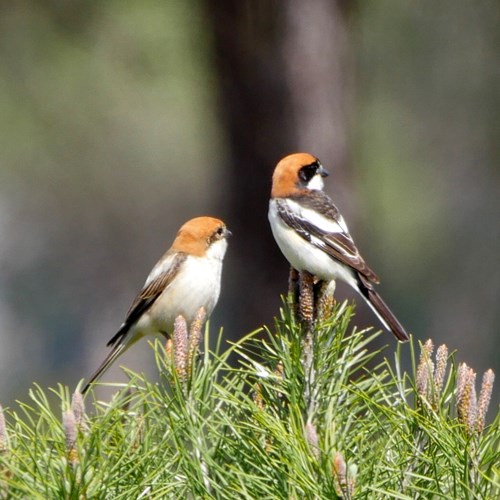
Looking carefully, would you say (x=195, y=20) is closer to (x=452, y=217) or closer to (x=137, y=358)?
(x=452, y=217)

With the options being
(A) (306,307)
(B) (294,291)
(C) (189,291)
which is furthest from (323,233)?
(A) (306,307)

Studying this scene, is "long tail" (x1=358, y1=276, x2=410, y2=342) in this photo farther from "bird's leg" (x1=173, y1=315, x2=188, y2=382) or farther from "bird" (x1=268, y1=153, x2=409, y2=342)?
"bird's leg" (x1=173, y1=315, x2=188, y2=382)

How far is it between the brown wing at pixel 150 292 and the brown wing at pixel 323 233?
486 mm

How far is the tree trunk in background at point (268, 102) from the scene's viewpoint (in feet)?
16.2

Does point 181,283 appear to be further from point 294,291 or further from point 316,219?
point 294,291

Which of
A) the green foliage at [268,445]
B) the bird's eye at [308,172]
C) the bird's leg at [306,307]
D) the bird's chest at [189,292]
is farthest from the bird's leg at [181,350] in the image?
the bird's eye at [308,172]

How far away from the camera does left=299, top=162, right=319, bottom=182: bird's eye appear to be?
3816 mm

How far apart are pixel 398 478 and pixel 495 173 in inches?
341

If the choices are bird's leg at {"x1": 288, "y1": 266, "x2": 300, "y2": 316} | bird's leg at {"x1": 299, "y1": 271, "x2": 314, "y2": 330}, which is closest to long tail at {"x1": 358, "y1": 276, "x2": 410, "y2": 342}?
bird's leg at {"x1": 288, "y1": 266, "x2": 300, "y2": 316}

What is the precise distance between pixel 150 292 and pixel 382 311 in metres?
0.96

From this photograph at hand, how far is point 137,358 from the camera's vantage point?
13.0m

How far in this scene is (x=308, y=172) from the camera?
384cm

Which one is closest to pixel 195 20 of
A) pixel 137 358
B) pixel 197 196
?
pixel 197 196

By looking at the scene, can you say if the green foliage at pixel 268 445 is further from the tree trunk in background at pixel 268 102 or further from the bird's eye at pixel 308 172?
the tree trunk in background at pixel 268 102
